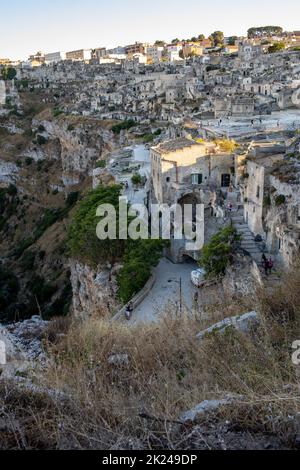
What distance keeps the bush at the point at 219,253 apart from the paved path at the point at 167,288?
0.87m

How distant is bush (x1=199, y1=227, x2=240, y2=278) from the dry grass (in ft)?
17.9

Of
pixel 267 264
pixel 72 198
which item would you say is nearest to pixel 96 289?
pixel 267 264

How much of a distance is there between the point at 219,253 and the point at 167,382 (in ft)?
27.8

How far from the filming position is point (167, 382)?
15.3 feet

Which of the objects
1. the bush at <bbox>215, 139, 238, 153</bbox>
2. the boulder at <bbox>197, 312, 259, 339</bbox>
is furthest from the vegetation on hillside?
the boulder at <bbox>197, 312, 259, 339</bbox>

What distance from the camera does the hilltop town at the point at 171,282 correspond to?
409 cm

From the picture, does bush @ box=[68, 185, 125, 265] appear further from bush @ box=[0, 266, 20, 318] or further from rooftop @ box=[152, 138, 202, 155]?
bush @ box=[0, 266, 20, 318]

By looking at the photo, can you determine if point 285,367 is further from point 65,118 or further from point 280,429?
point 65,118

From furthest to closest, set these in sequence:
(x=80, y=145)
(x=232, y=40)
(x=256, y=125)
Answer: (x=232, y=40), (x=80, y=145), (x=256, y=125)

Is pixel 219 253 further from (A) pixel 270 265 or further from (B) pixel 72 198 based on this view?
(B) pixel 72 198

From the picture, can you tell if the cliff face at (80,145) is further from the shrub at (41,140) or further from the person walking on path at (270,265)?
the person walking on path at (270,265)

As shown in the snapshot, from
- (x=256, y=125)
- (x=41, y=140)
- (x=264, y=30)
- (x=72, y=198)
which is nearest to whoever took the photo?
(x=256, y=125)
